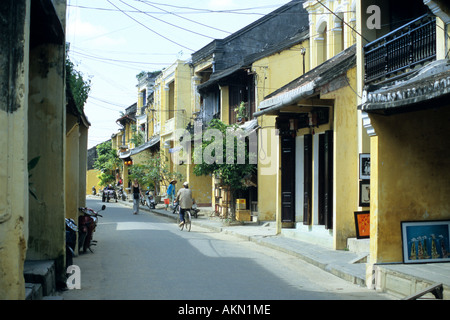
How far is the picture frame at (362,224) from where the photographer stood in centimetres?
1202

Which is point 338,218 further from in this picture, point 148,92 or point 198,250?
point 148,92

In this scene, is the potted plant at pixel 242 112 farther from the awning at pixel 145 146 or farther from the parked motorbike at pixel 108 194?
the parked motorbike at pixel 108 194


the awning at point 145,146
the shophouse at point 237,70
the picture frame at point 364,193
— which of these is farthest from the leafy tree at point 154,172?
the picture frame at point 364,193

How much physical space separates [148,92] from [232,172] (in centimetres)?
2954

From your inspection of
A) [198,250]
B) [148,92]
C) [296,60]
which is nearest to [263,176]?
[296,60]

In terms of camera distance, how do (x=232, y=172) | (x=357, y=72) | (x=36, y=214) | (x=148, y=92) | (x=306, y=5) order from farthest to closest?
(x=148, y=92) → (x=232, y=172) → (x=306, y=5) → (x=357, y=72) → (x=36, y=214)

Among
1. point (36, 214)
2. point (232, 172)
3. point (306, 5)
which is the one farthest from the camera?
point (232, 172)

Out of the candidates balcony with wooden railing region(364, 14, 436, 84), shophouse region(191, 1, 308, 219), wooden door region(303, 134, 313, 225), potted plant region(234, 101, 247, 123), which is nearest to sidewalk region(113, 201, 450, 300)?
wooden door region(303, 134, 313, 225)

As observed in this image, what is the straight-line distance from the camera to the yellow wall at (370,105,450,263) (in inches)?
384

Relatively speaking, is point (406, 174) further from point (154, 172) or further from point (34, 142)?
point (154, 172)

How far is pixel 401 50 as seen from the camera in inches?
449

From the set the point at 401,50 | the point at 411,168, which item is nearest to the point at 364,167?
the point at 411,168

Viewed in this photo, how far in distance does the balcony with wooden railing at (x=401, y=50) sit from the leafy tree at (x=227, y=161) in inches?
340

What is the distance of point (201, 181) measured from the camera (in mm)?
33875
